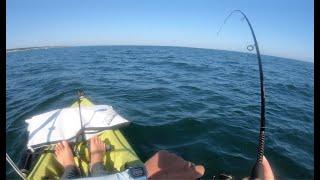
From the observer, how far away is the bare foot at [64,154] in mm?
3947

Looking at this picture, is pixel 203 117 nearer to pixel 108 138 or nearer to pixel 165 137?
pixel 165 137

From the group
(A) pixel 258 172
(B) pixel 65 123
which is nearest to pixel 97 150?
(B) pixel 65 123

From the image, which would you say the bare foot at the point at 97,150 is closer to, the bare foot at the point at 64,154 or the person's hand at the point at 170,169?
the bare foot at the point at 64,154

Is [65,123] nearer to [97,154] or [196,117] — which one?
[97,154]

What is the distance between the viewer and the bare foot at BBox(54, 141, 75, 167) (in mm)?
3947

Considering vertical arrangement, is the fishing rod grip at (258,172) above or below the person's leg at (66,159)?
above

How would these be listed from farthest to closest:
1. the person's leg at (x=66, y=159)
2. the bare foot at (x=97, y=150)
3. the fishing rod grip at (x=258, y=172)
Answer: the bare foot at (x=97, y=150) < the person's leg at (x=66, y=159) < the fishing rod grip at (x=258, y=172)

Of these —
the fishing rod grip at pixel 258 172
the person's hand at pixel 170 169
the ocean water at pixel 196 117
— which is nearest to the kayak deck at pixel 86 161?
the person's hand at pixel 170 169

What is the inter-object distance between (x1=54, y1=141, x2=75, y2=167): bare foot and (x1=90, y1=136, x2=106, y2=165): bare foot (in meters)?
0.32

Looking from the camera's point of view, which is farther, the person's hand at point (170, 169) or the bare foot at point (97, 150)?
the bare foot at point (97, 150)

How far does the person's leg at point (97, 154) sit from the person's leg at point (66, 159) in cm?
25
